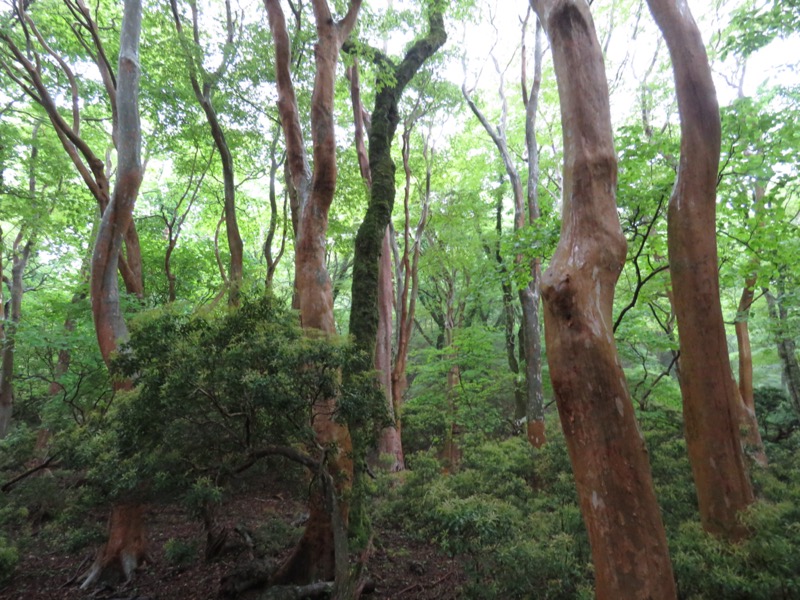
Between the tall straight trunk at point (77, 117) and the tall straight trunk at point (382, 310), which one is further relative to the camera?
the tall straight trunk at point (382, 310)

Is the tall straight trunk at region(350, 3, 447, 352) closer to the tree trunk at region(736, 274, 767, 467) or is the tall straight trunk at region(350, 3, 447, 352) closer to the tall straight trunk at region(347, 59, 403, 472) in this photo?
the tall straight trunk at region(347, 59, 403, 472)

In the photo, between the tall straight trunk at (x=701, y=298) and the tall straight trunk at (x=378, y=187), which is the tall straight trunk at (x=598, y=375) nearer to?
the tall straight trunk at (x=701, y=298)

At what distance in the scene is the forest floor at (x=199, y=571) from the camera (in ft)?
16.3

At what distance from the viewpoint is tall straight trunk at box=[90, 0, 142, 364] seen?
17.1 ft

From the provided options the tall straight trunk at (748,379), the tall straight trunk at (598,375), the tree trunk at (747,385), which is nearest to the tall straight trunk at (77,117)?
the tall straight trunk at (598,375)

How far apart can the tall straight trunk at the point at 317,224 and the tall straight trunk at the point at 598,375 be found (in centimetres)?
240

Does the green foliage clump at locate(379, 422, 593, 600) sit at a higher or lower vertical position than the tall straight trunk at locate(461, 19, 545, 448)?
lower

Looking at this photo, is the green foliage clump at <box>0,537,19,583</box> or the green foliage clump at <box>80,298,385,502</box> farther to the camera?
the green foliage clump at <box>0,537,19,583</box>

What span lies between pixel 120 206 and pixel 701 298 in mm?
6546

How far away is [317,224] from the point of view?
538 centimetres

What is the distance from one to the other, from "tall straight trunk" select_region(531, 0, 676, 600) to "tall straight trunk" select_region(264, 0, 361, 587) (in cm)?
240

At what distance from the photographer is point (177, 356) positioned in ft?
11.0

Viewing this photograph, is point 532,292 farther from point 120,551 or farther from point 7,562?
point 7,562

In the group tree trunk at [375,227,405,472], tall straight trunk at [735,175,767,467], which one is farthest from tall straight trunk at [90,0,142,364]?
tall straight trunk at [735,175,767,467]
